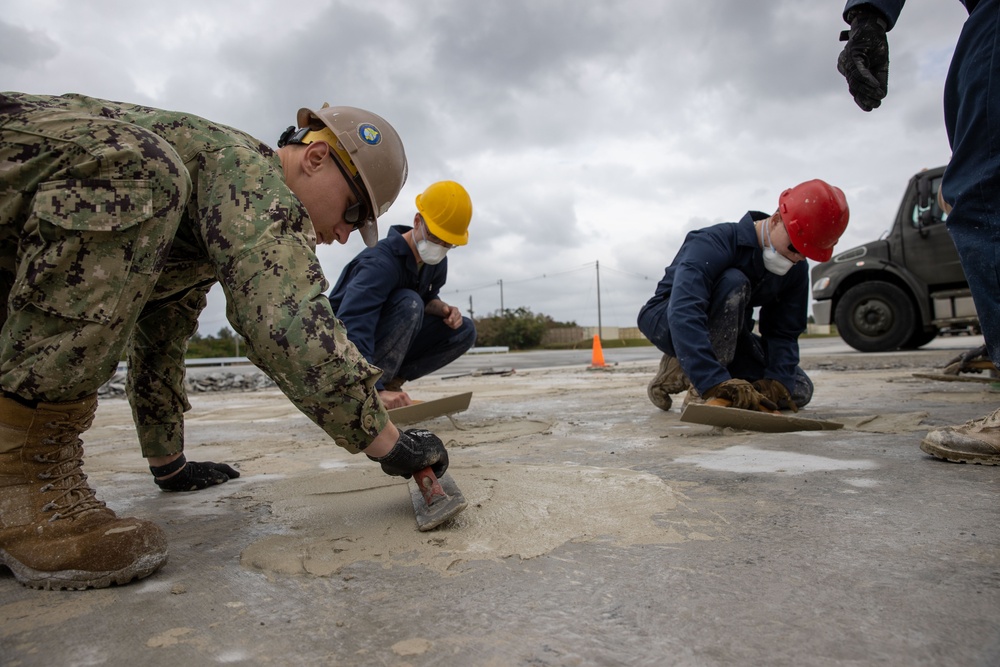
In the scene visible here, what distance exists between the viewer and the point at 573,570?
1.10 metres

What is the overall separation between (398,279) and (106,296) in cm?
214

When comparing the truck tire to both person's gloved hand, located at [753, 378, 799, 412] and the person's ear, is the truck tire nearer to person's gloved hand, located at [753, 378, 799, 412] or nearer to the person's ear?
person's gloved hand, located at [753, 378, 799, 412]

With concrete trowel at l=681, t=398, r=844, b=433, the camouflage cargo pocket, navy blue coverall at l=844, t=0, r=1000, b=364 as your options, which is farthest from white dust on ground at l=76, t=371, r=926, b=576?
navy blue coverall at l=844, t=0, r=1000, b=364

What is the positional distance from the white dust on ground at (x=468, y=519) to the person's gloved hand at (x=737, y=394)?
3.19 ft

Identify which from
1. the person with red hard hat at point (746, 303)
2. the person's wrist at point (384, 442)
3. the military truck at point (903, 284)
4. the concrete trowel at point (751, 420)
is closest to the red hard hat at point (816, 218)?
the person with red hard hat at point (746, 303)

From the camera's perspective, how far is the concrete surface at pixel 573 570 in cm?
85

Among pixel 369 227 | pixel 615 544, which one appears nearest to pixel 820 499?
pixel 615 544

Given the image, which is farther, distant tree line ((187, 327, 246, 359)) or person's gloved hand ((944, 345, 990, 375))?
distant tree line ((187, 327, 246, 359))

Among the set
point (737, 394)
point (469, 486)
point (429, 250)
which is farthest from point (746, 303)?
point (469, 486)

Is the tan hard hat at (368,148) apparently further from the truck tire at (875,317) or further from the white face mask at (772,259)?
the truck tire at (875,317)

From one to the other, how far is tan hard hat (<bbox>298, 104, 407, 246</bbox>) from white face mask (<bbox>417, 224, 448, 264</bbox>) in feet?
5.17

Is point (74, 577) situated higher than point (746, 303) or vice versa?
point (746, 303)

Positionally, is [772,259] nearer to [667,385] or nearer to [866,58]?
[667,385]

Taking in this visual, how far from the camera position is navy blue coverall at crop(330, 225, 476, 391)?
9.92 ft
